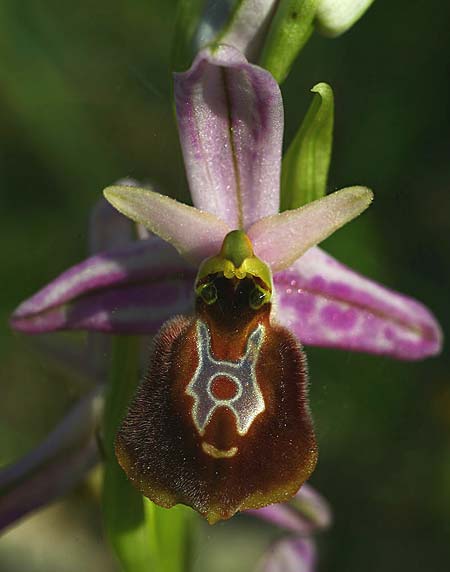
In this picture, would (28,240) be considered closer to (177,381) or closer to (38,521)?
(38,521)

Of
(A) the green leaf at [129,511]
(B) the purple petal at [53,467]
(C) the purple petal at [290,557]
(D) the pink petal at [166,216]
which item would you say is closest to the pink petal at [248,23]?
(D) the pink petal at [166,216]

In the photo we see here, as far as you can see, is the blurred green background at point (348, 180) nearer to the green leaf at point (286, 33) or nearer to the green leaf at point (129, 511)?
the green leaf at point (129, 511)

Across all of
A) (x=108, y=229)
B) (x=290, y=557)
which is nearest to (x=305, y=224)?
(x=108, y=229)

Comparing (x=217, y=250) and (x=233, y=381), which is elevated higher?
(x=217, y=250)

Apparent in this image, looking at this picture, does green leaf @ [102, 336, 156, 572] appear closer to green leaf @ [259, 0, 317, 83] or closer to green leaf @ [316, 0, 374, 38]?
green leaf @ [259, 0, 317, 83]

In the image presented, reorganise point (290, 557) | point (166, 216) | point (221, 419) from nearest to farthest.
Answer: point (221, 419)
point (166, 216)
point (290, 557)

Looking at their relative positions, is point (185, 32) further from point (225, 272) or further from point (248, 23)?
point (225, 272)

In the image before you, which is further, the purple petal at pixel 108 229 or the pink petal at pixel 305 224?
the purple petal at pixel 108 229
